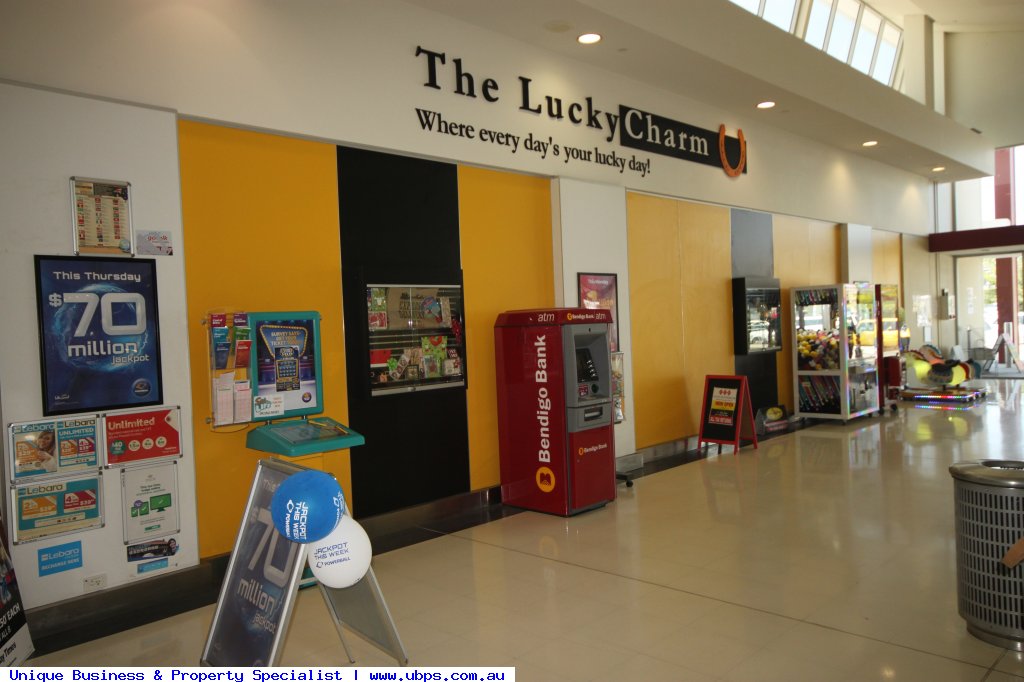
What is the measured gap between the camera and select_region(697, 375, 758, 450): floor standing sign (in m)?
7.76

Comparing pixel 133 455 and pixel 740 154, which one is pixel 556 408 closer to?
pixel 133 455

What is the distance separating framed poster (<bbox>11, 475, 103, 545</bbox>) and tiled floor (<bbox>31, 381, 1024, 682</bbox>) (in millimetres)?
605

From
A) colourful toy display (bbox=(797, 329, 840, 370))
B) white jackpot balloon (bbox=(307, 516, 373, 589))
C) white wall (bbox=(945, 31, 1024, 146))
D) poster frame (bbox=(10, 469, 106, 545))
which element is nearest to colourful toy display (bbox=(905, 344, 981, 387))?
colourful toy display (bbox=(797, 329, 840, 370))

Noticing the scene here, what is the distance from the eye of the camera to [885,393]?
10656 millimetres

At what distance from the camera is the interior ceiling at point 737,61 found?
5.87 m

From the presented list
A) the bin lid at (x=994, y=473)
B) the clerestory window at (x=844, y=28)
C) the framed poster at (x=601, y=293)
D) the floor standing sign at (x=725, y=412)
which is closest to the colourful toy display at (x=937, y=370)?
the clerestory window at (x=844, y=28)

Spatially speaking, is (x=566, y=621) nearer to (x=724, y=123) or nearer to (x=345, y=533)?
(x=345, y=533)

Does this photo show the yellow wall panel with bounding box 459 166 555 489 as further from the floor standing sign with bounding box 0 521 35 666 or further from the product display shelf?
the product display shelf

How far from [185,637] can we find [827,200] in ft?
33.2

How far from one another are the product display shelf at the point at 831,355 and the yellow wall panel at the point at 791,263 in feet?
0.60

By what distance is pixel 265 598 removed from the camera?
8.37 feet

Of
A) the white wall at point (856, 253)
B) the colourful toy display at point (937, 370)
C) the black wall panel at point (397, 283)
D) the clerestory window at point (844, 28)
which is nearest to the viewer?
the black wall panel at point (397, 283)

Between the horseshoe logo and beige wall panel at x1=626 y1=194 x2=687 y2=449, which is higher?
the horseshoe logo

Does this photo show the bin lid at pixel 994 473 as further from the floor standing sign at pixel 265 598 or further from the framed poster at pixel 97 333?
the framed poster at pixel 97 333
